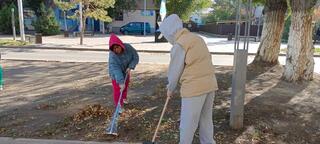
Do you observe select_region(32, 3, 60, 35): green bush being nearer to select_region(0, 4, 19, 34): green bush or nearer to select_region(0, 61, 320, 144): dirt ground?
select_region(0, 4, 19, 34): green bush

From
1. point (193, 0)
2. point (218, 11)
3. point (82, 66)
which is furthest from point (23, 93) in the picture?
point (218, 11)

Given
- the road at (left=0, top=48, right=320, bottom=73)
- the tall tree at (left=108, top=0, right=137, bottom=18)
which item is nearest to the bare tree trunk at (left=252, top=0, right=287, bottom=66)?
the road at (left=0, top=48, right=320, bottom=73)

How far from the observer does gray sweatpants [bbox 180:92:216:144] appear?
12.7ft

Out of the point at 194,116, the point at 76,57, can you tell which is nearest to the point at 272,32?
the point at 194,116

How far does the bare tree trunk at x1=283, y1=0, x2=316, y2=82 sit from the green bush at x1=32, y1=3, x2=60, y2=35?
89.5 feet

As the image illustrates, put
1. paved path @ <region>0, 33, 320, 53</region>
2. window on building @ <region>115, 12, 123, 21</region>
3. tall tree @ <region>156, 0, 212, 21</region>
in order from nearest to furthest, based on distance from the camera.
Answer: paved path @ <region>0, 33, 320, 53</region> < tall tree @ <region>156, 0, 212, 21</region> < window on building @ <region>115, 12, 123, 21</region>

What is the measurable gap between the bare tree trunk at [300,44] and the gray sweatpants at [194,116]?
5092 mm

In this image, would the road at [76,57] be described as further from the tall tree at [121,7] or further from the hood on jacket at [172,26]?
the tall tree at [121,7]

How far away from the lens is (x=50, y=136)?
5.01 meters

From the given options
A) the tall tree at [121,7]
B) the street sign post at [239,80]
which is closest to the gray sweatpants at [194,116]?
the street sign post at [239,80]

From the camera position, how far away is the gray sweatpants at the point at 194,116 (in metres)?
3.88

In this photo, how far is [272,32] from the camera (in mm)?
10930

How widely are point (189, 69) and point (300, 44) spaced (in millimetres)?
5622

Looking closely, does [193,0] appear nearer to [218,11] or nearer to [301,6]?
[301,6]
